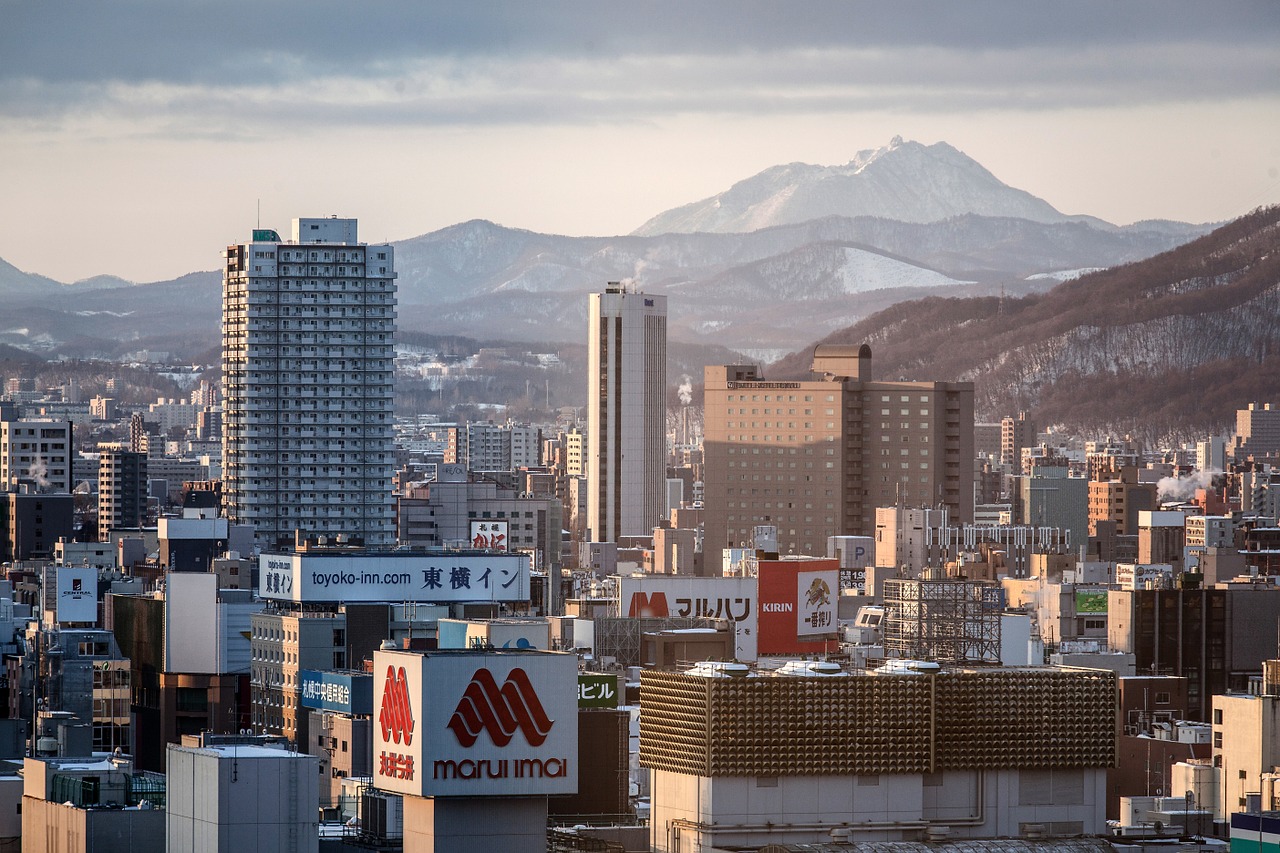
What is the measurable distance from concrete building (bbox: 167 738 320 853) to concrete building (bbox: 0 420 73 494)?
149910mm

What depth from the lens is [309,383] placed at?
14912cm

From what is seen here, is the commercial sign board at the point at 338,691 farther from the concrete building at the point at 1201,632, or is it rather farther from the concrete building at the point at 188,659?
the concrete building at the point at 1201,632

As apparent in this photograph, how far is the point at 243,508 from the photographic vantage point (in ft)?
487

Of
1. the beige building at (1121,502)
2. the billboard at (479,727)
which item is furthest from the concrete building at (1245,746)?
the beige building at (1121,502)

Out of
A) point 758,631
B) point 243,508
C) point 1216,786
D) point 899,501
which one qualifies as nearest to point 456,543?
point 243,508

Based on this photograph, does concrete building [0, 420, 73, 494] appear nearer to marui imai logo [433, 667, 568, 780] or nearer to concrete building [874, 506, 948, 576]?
concrete building [874, 506, 948, 576]

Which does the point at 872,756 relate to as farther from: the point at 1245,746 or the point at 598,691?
the point at 1245,746

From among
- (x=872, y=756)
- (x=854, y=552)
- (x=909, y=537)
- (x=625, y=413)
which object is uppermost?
(x=625, y=413)

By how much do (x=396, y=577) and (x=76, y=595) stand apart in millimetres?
19707

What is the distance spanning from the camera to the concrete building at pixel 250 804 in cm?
4409

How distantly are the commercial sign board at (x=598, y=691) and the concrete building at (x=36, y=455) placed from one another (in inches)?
5450

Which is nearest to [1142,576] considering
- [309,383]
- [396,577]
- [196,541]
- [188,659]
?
[396,577]

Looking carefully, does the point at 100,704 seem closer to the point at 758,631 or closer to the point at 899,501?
the point at 758,631

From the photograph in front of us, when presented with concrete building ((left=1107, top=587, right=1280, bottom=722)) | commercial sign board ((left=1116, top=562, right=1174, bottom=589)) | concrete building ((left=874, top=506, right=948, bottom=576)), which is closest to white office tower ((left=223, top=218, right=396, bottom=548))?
concrete building ((left=874, top=506, right=948, bottom=576))
